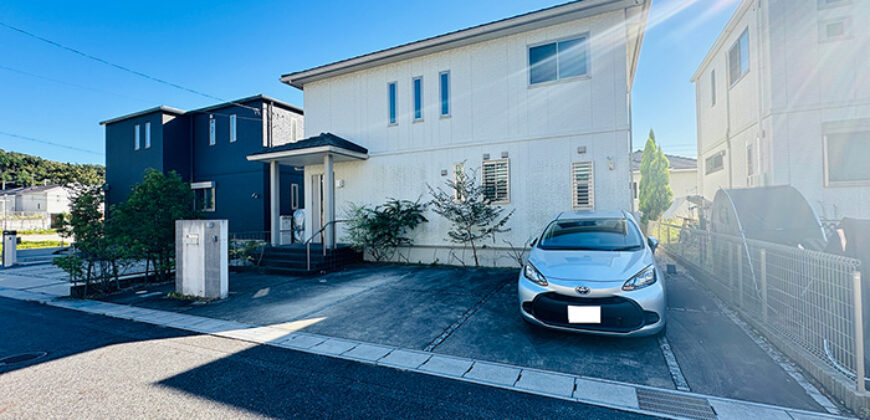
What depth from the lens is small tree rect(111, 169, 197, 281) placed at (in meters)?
6.89

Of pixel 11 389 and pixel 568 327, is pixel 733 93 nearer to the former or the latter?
pixel 568 327

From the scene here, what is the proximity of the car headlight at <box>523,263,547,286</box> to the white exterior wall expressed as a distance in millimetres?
3954

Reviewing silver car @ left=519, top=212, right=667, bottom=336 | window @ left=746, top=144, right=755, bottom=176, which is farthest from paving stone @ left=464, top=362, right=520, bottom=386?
window @ left=746, top=144, right=755, bottom=176

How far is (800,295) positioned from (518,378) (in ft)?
9.00

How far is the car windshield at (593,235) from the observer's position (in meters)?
4.23

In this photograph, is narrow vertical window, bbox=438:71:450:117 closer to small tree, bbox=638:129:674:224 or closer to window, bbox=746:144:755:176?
window, bbox=746:144:755:176

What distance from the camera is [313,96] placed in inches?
416

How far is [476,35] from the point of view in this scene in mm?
8133

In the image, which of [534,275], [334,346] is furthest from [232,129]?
[534,275]

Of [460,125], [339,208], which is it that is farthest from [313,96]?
[460,125]

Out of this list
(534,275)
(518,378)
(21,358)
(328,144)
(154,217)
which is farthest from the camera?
(328,144)

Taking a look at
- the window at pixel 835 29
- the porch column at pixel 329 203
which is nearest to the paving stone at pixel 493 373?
the porch column at pixel 329 203

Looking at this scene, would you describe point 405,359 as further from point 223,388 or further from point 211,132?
point 211,132

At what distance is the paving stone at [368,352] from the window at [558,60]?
667 centimetres
